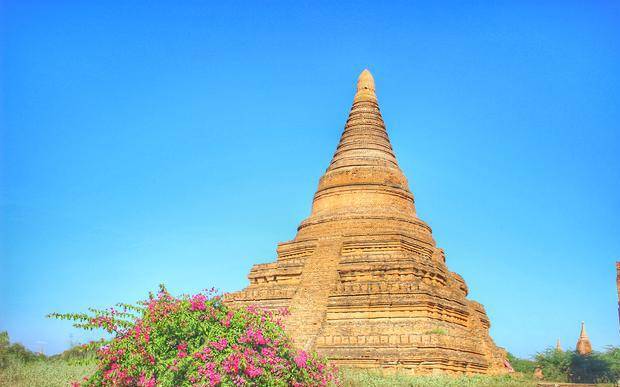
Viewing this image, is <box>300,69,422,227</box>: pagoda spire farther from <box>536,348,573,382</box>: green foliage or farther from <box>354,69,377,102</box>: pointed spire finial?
<box>536,348,573,382</box>: green foliage

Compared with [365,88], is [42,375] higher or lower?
lower

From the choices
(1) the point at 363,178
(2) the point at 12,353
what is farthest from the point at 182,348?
(1) the point at 363,178

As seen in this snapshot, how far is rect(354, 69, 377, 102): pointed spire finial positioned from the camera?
99.5ft

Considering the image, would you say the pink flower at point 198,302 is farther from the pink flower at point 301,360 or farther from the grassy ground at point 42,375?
the grassy ground at point 42,375

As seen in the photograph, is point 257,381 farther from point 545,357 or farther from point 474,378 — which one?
point 545,357

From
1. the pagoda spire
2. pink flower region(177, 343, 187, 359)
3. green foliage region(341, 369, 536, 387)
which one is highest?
the pagoda spire

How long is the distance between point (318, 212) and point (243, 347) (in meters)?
16.3

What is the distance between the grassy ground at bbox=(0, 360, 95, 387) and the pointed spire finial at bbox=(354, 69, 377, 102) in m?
18.5

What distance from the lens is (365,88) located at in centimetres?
3069

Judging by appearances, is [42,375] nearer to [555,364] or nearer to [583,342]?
[555,364]

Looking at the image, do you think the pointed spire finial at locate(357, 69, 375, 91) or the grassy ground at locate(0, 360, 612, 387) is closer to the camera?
the grassy ground at locate(0, 360, 612, 387)

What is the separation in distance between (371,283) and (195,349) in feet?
35.4

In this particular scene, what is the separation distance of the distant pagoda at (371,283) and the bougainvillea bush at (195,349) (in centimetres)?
568

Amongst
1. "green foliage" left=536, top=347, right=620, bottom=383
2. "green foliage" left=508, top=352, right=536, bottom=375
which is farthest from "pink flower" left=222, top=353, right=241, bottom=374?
"green foliage" left=508, top=352, right=536, bottom=375
